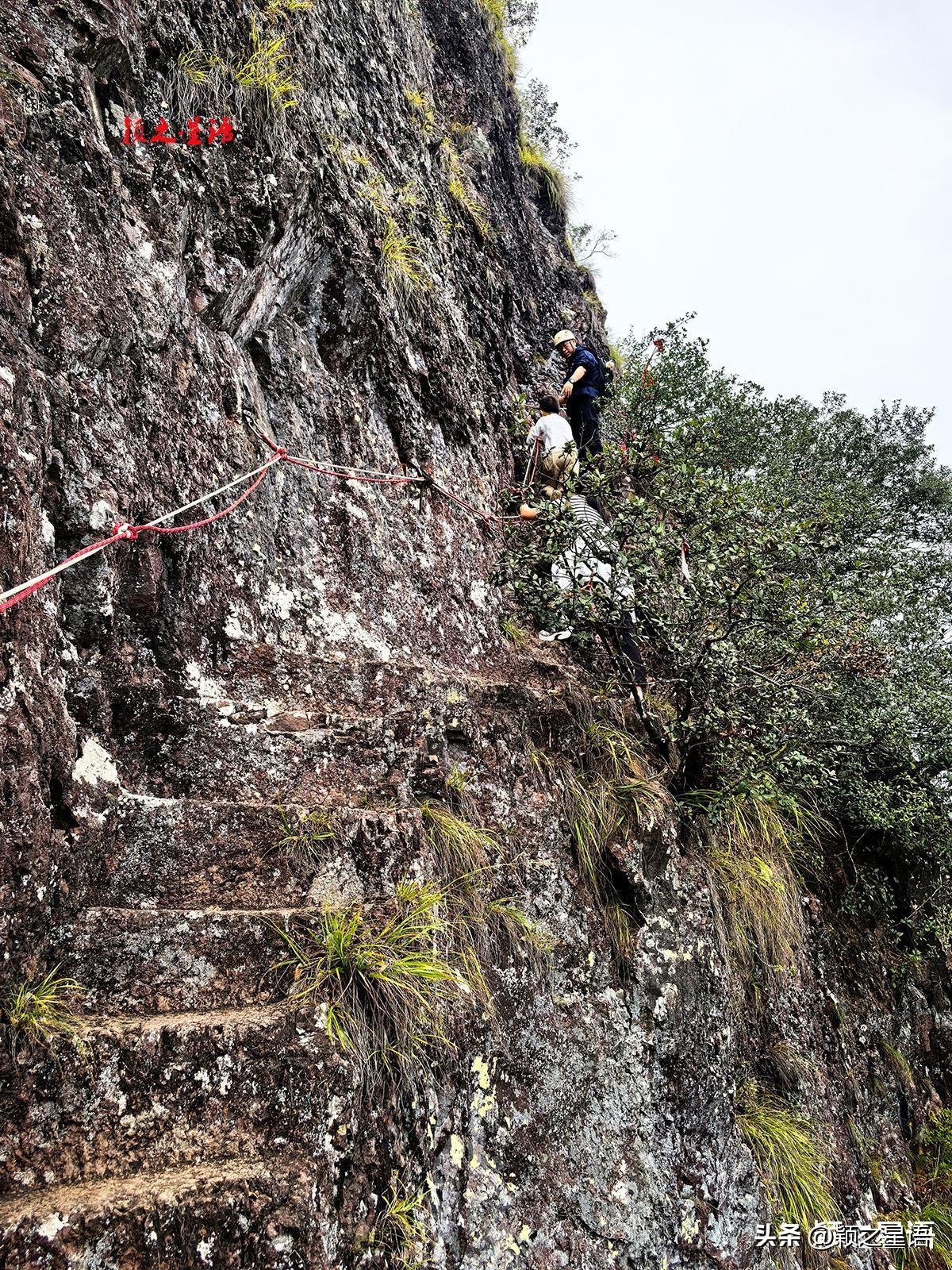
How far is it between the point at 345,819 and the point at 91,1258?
1.66 m

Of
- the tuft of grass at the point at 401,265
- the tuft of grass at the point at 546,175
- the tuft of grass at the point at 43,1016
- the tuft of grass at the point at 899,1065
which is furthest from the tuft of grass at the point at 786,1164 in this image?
the tuft of grass at the point at 546,175

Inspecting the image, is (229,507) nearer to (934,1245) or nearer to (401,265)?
(401,265)

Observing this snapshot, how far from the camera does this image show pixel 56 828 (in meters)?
2.76

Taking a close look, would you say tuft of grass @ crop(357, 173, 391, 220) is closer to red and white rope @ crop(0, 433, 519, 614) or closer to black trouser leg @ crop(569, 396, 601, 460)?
red and white rope @ crop(0, 433, 519, 614)

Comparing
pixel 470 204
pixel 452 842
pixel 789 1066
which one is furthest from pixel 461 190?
pixel 789 1066

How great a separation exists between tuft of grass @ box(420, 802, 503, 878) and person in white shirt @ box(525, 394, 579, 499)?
4.23 metres

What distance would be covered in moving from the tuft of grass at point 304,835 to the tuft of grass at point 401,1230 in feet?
4.14

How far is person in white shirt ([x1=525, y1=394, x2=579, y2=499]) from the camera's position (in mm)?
7467

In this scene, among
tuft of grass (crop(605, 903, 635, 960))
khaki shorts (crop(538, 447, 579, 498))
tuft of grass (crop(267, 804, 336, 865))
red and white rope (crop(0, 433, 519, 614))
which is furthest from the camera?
khaki shorts (crop(538, 447, 579, 498))

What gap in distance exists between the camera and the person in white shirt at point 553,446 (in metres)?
7.47

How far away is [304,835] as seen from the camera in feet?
10.6

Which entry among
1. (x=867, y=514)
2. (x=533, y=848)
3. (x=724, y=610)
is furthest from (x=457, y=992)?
(x=867, y=514)

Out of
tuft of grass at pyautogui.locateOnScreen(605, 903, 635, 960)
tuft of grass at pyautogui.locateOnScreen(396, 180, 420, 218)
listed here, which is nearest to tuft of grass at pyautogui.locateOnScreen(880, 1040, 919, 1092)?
tuft of grass at pyautogui.locateOnScreen(605, 903, 635, 960)

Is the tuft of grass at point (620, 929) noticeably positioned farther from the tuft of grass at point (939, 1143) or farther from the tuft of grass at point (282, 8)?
the tuft of grass at point (282, 8)
